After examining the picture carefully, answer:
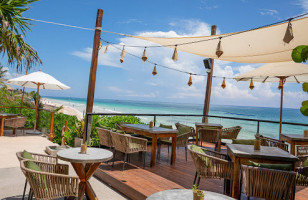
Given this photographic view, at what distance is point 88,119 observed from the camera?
576 cm

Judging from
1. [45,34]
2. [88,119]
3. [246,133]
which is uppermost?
[45,34]

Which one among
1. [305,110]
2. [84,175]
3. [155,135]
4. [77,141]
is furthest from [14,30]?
[305,110]

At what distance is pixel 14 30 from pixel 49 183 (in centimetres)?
630

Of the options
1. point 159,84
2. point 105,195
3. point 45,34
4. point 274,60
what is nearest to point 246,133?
point 274,60

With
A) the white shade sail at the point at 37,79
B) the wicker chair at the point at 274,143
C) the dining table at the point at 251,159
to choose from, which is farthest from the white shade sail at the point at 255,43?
the white shade sail at the point at 37,79

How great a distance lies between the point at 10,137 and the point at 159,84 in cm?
5708

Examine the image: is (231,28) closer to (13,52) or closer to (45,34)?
(45,34)

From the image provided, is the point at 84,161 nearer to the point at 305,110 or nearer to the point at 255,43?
the point at 305,110

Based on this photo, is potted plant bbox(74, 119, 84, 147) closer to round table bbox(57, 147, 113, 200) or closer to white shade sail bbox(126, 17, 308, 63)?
white shade sail bbox(126, 17, 308, 63)

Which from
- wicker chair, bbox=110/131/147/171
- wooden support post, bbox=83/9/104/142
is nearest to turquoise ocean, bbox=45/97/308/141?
wooden support post, bbox=83/9/104/142

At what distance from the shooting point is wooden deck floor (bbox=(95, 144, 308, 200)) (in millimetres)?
3651

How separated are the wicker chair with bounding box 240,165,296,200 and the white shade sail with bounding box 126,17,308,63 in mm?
2394

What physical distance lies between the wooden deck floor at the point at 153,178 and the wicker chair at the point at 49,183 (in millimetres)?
1067

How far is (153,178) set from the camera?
411 centimetres
